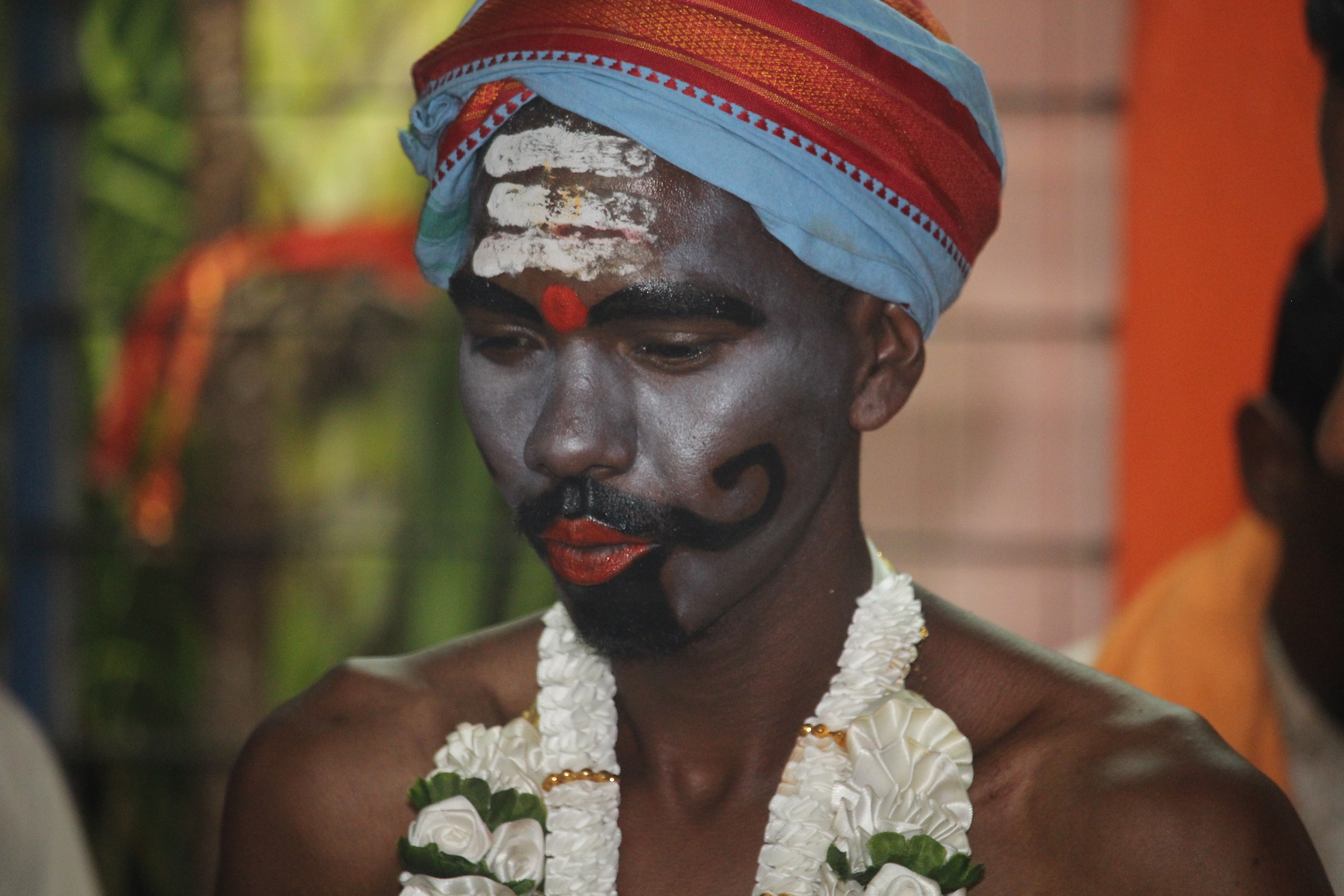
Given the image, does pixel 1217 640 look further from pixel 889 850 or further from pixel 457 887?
pixel 457 887

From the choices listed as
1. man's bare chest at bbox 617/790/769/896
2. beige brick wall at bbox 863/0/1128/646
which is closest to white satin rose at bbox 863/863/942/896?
man's bare chest at bbox 617/790/769/896

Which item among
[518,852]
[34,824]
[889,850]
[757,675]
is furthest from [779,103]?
[34,824]

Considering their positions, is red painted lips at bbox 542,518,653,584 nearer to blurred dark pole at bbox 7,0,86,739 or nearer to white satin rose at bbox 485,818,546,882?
white satin rose at bbox 485,818,546,882

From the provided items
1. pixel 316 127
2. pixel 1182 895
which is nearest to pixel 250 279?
pixel 316 127

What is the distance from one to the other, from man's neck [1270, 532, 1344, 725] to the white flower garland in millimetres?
1243

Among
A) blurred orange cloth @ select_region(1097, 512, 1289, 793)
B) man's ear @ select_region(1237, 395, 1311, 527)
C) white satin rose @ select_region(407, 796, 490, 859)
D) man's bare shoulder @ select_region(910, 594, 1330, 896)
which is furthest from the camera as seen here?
blurred orange cloth @ select_region(1097, 512, 1289, 793)

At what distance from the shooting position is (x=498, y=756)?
2.13 m

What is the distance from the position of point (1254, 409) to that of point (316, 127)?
3266 mm

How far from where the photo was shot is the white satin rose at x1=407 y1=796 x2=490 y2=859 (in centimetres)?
202

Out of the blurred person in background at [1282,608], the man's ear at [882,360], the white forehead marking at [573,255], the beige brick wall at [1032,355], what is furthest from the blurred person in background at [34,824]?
the beige brick wall at [1032,355]

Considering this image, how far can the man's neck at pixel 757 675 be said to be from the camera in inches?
82.4

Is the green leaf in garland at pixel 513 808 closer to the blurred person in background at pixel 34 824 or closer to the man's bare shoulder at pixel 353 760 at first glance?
the man's bare shoulder at pixel 353 760

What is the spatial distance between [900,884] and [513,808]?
54 cm

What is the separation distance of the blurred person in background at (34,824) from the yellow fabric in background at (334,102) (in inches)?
86.5
